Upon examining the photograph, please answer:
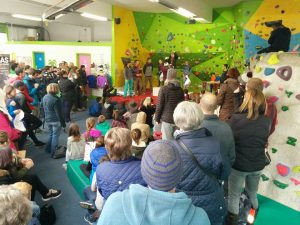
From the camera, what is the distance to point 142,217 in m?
1.14

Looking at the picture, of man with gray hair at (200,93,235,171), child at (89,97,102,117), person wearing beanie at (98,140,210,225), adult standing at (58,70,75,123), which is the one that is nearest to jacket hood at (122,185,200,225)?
person wearing beanie at (98,140,210,225)

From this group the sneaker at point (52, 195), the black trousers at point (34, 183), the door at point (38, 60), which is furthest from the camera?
the door at point (38, 60)

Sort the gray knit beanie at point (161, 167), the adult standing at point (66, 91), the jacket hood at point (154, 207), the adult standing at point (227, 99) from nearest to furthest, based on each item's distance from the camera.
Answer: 1. the jacket hood at point (154, 207)
2. the gray knit beanie at point (161, 167)
3. the adult standing at point (227, 99)
4. the adult standing at point (66, 91)

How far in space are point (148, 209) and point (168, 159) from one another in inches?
9.7

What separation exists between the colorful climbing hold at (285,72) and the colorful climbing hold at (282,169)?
1223mm

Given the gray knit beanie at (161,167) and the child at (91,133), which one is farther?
the child at (91,133)

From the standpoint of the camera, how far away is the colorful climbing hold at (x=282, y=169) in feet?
12.3

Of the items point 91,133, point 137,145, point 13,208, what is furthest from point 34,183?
point 13,208

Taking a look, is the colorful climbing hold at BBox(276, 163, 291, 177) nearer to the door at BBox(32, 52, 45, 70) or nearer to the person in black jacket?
the person in black jacket

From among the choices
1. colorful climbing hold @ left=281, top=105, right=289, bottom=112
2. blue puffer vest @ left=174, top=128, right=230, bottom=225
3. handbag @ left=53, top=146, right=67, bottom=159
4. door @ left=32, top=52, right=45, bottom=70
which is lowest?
handbag @ left=53, top=146, right=67, bottom=159

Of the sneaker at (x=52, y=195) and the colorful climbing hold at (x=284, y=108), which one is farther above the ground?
the colorful climbing hold at (x=284, y=108)

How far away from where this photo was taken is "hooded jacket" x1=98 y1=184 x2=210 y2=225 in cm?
115

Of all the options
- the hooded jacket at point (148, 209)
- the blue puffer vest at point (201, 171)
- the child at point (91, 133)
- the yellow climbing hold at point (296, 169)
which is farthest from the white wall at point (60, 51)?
the hooded jacket at point (148, 209)

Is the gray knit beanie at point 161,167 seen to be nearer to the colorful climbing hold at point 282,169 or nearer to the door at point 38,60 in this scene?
the colorful climbing hold at point 282,169
